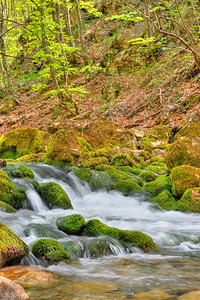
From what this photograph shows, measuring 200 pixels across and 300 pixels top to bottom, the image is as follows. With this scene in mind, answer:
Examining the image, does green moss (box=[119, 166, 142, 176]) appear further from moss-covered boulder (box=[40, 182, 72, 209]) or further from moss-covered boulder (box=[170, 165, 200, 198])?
moss-covered boulder (box=[40, 182, 72, 209])

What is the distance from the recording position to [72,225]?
4879 millimetres

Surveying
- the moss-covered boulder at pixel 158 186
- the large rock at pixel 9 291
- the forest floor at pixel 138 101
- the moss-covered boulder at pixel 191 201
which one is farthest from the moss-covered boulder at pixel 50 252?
the forest floor at pixel 138 101

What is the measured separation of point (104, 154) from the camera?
32.2 ft

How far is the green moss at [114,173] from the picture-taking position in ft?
26.5

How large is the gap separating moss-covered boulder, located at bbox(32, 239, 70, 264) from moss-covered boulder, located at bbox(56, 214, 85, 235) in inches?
33.2

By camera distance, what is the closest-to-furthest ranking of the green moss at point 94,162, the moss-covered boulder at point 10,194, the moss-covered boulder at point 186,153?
1. the moss-covered boulder at point 10,194
2. the moss-covered boulder at point 186,153
3. the green moss at point 94,162

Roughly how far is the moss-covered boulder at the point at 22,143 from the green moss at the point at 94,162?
9.28 ft

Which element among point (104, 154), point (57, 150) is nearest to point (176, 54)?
point (104, 154)

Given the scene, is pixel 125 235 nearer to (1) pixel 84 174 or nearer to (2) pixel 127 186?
(2) pixel 127 186

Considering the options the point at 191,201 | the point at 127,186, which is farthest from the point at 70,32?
the point at 191,201

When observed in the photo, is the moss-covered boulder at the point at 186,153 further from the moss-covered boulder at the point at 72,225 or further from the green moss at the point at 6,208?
the green moss at the point at 6,208

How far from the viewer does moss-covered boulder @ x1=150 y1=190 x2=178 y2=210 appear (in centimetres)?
675

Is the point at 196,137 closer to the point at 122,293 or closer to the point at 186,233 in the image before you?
the point at 186,233

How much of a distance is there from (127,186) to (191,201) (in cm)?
185
